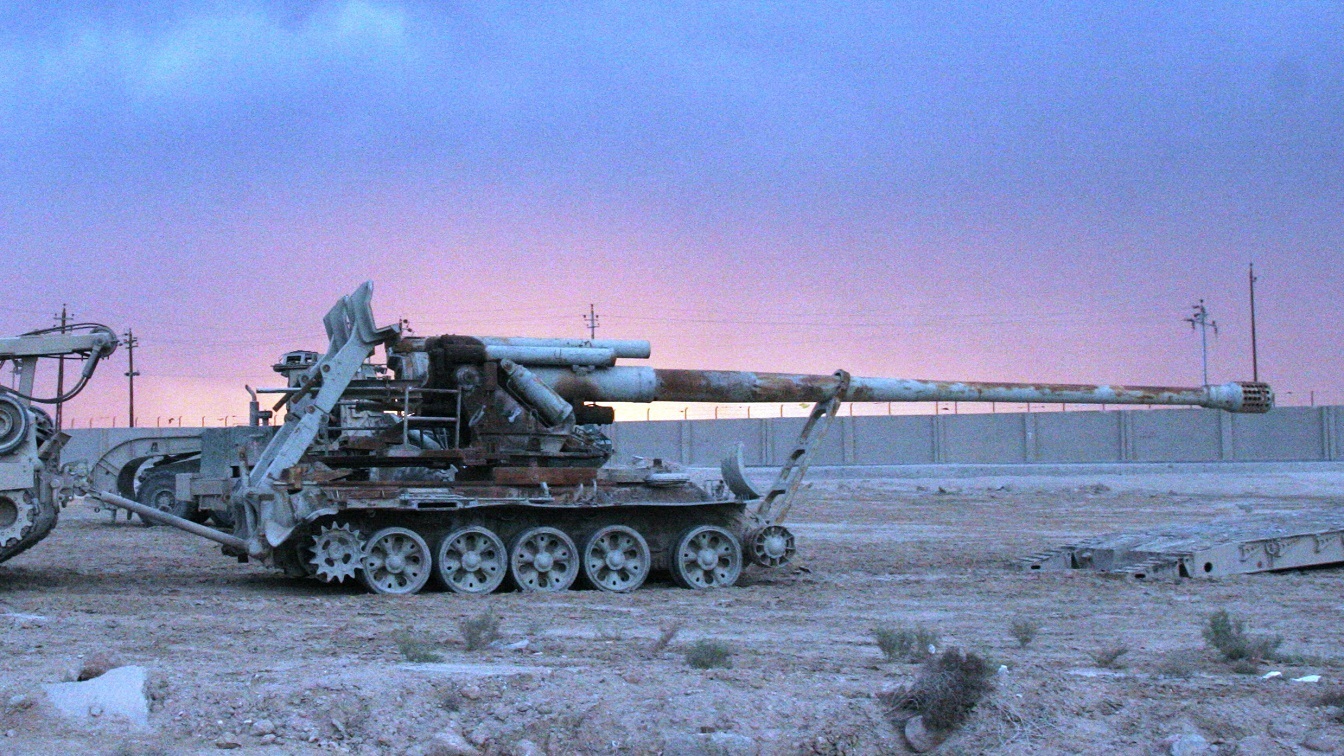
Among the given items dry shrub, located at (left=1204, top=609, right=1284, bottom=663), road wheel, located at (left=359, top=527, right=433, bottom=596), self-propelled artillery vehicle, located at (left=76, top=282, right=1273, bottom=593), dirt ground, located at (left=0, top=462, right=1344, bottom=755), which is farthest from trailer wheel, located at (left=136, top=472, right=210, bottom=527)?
dry shrub, located at (left=1204, top=609, right=1284, bottom=663)

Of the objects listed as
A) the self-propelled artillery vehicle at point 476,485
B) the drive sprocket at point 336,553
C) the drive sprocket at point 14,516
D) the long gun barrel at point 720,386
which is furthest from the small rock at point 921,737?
the drive sprocket at point 14,516

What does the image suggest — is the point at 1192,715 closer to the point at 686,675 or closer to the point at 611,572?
the point at 686,675

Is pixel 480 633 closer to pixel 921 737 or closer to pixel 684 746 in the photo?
pixel 684 746

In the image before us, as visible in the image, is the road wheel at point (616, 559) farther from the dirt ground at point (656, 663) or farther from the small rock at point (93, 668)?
the small rock at point (93, 668)

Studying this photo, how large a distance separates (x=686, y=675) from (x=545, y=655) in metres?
1.47

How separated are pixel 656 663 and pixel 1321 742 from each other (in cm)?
429

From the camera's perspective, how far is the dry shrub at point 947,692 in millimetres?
8188

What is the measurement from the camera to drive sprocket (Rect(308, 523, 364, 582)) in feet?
45.7

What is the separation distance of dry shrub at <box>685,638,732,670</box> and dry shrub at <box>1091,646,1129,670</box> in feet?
8.88

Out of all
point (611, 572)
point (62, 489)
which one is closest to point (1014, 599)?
point (611, 572)

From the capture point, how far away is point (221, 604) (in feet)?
43.3

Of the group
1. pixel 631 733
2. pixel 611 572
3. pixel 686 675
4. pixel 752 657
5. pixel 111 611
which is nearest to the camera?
pixel 631 733

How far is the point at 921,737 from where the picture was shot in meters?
8.11

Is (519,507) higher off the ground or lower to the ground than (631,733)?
higher
